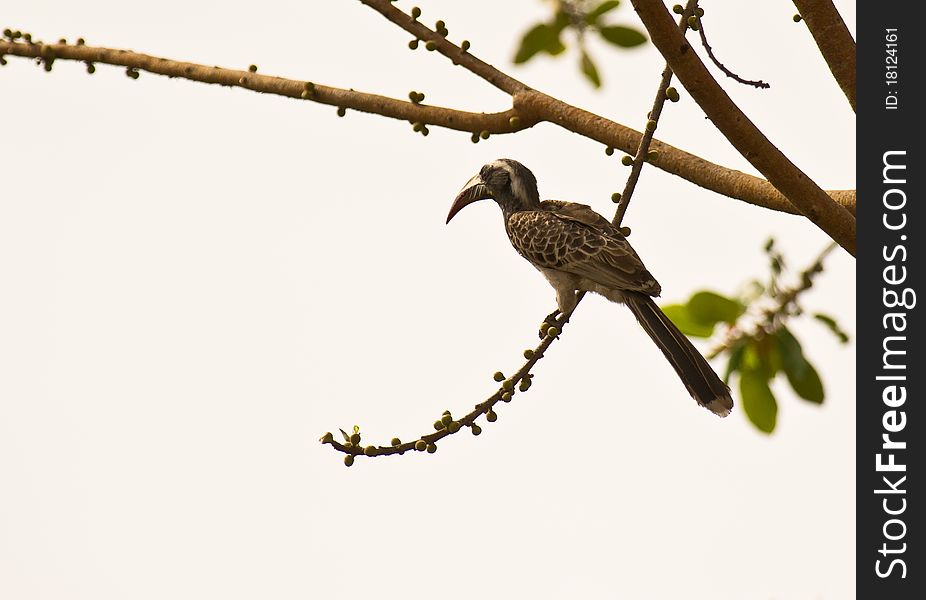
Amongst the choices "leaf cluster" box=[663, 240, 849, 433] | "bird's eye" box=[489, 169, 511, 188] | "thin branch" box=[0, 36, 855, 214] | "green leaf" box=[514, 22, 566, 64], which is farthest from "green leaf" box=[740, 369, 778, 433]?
"bird's eye" box=[489, 169, 511, 188]

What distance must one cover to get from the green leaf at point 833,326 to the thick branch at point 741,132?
1.27 metres

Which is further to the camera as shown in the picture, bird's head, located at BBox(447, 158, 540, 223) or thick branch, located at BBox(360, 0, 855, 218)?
bird's head, located at BBox(447, 158, 540, 223)

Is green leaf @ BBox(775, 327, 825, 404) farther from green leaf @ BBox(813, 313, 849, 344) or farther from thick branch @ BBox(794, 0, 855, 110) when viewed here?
thick branch @ BBox(794, 0, 855, 110)

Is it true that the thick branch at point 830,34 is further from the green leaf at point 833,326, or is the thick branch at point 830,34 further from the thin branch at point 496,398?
the green leaf at point 833,326

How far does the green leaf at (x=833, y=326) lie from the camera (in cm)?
453

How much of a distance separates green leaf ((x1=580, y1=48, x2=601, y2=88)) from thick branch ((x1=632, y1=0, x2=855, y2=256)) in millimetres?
1373

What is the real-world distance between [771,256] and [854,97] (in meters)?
1.13

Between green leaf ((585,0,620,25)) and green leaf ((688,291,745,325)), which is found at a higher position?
green leaf ((585,0,620,25))

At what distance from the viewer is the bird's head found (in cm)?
569

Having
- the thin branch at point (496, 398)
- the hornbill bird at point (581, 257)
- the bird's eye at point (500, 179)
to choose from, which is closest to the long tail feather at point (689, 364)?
the hornbill bird at point (581, 257)

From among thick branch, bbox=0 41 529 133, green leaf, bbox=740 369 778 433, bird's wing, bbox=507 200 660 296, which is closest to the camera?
thick branch, bbox=0 41 529 133
